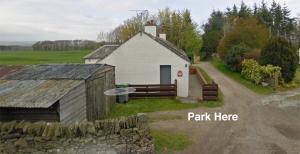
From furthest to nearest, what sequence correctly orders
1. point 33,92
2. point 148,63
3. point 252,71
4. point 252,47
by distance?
point 252,47 → point 252,71 → point 148,63 → point 33,92

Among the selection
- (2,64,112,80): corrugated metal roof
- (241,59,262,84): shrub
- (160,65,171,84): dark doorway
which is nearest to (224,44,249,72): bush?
(241,59,262,84): shrub

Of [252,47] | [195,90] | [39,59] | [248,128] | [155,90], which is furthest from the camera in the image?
[39,59]

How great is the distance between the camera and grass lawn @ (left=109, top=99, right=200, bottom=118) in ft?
57.6

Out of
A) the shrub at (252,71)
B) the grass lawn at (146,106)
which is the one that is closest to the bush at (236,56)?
the shrub at (252,71)

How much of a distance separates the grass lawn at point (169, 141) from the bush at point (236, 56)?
22.4 metres

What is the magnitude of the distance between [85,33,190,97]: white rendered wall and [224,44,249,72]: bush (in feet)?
44.5

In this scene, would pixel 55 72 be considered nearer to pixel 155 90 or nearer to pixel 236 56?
pixel 155 90

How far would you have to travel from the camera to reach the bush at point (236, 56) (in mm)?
33947

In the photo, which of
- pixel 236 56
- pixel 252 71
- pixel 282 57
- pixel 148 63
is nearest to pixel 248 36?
pixel 236 56

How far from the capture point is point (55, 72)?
47.5 ft

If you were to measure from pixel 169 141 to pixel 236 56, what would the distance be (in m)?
24.8

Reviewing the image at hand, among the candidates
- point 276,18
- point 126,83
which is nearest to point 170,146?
point 126,83

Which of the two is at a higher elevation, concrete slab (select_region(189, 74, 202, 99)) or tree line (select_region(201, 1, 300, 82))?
tree line (select_region(201, 1, 300, 82))

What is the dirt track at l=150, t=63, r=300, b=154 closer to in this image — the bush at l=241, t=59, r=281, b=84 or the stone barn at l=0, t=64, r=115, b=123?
the stone barn at l=0, t=64, r=115, b=123
